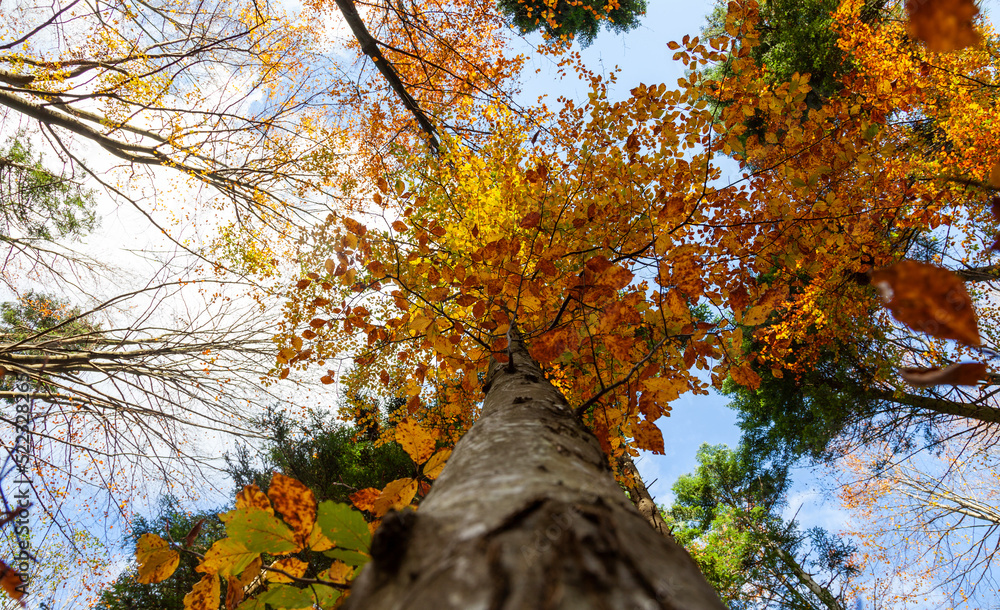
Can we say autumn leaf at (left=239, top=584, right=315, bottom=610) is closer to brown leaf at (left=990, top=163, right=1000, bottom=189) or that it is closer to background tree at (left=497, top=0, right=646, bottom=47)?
brown leaf at (left=990, top=163, right=1000, bottom=189)

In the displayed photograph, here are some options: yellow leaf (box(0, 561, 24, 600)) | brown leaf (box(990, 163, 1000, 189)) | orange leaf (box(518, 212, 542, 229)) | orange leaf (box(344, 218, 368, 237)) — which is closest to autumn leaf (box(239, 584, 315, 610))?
yellow leaf (box(0, 561, 24, 600))

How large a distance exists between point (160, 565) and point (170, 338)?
466 centimetres

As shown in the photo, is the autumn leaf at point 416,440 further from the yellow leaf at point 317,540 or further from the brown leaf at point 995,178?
the brown leaf at point 995,178

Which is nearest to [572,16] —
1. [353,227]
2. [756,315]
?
[353,227]

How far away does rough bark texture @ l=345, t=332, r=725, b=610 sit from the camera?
1.64 ft

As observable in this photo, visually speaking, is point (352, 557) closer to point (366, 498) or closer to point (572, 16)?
point (366, 498)

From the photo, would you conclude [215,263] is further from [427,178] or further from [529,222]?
[529,222]

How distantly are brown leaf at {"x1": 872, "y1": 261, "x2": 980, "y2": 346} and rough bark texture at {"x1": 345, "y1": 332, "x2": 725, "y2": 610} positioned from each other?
0.58 meters

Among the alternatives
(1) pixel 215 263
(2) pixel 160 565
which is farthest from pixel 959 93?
(1) pixel 215 263

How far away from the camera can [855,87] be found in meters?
7.16

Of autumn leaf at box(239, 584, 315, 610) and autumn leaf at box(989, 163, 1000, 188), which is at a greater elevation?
autumn leaf at box(989, 163, 1000, 188)

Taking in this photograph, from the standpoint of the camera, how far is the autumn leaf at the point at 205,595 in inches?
→ 42.7

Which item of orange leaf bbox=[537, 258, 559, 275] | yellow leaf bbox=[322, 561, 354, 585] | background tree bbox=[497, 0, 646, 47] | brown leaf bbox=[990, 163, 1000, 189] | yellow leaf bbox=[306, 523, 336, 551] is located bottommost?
yellow leaf bbox=[322, 561, 354, 585]

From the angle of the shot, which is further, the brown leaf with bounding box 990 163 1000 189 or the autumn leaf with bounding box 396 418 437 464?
the autumn leaf with bounding box 396 418 437 464
